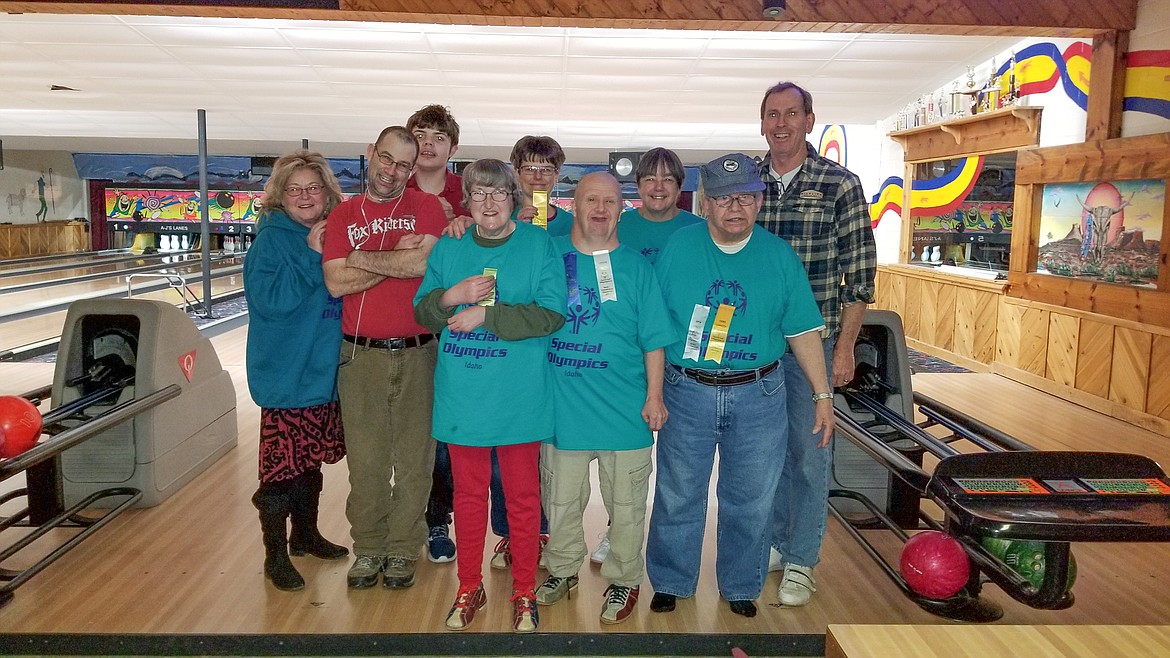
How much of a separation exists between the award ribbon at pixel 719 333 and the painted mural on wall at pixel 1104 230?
374 centimetres

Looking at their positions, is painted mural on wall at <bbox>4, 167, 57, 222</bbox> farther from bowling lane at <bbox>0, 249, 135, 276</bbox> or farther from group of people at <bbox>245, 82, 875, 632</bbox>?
group of people at <bbox>245, 82, 875, 632</bbox>

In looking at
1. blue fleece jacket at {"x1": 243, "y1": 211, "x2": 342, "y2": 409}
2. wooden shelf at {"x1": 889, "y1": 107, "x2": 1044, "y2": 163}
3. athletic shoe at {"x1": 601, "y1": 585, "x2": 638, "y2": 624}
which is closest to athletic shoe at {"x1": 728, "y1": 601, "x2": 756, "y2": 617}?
athletic shoe at {"x1": 601, "y1": 585, "x2": 638, "y2": 624}

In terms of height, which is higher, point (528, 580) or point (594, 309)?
point (594, 309)

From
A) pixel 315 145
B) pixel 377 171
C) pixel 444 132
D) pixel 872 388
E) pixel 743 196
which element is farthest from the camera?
pixel 315 145

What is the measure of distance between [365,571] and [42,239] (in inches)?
662

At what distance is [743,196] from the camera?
6.48 feet

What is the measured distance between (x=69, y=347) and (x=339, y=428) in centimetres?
129

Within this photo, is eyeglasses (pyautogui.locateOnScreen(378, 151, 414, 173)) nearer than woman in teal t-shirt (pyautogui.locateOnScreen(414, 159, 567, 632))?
No

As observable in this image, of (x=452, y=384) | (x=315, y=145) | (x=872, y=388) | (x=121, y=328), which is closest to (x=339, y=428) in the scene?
(x=452, y=384)

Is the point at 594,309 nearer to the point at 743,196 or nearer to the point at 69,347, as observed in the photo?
the point at 743,196

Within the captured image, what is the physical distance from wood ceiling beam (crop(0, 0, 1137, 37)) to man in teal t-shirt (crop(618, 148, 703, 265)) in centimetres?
193

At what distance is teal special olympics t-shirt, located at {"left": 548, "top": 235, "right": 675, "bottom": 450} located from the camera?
6.70 feet

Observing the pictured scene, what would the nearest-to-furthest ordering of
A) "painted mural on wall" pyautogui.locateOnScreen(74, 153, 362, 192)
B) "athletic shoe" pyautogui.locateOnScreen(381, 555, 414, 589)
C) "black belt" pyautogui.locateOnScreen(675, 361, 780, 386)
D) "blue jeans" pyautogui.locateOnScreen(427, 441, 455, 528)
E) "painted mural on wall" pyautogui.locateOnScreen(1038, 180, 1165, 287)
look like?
"black belt" pyautogui.locateOnScreen(675, 361, 780, 386), "athletic shoe" pyautogui.locateOnScreen(381, 555, 414, 589), "blue jeans" pyautogui.locateOnScreen(427, 441, 455, 528), "painted mural on wall" pyautogui.locateOnScreen(1038, 180, 1165, 287), "painted mural on wall" pyautogui.locateOnScreen(74, 153, 362, 192)

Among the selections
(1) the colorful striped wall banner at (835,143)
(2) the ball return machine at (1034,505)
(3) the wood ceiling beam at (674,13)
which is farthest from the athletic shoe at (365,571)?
(1) the colorful striped wall banner at (835,143)
